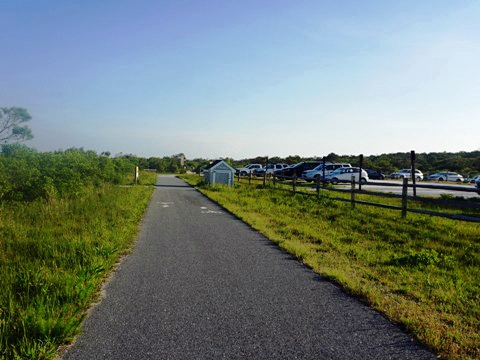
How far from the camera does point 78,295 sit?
15.6 feet

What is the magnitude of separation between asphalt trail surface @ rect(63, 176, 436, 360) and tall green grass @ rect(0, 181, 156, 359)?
27 cm

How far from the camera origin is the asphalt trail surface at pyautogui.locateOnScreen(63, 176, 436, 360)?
353 centimetres

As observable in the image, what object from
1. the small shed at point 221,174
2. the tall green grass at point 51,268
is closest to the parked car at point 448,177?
the small shed at point 221,174

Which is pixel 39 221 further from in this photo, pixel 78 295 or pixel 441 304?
pixel 441 304

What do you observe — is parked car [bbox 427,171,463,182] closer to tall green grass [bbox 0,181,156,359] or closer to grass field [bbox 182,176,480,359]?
grass field [bbox 182,176,480,359]

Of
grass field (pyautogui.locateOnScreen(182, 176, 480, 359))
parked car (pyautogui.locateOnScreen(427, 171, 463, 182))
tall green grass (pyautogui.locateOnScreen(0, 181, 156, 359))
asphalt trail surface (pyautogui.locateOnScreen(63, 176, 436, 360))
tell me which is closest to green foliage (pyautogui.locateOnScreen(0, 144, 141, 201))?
tall green grass (pyautogui.locateOnScreen(0, 181, 156, 359))

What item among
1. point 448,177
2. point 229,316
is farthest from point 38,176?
point 448,177

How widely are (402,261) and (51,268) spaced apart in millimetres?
6450

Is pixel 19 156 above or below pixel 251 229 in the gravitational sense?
above

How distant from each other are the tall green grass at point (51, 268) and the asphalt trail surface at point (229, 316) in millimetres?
268

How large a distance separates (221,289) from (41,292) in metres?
2.39

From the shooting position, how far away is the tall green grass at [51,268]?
3.66 m

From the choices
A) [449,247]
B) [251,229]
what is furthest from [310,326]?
[251,229]

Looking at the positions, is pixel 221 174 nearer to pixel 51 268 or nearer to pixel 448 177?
pixel 51 268
